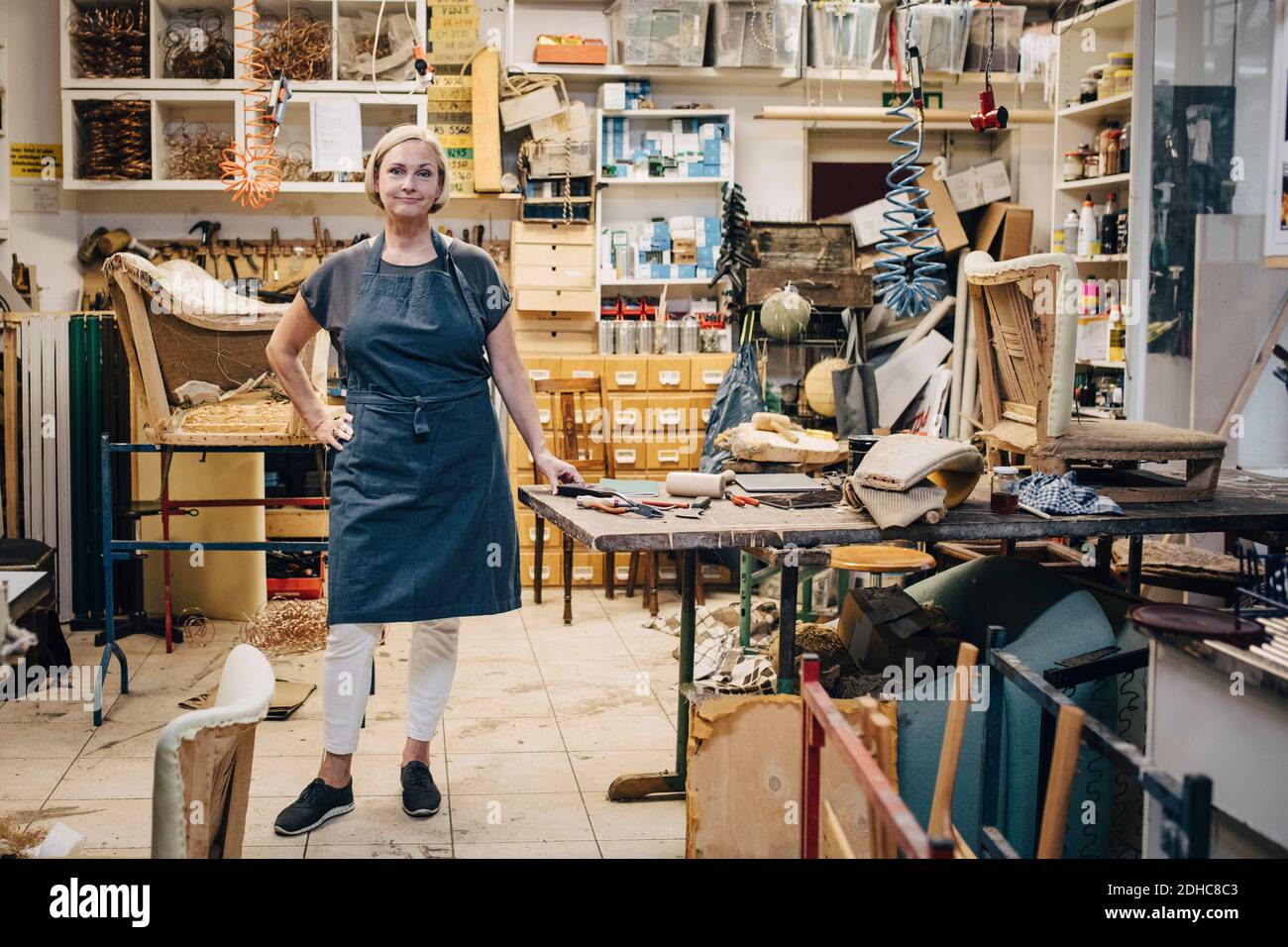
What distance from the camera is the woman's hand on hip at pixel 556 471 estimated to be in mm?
3551

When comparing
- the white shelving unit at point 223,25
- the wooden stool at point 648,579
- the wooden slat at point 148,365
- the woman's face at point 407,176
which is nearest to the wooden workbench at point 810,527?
the woman's face at point 407,176

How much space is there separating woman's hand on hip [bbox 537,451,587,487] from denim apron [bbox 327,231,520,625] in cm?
16

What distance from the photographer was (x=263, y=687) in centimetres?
175

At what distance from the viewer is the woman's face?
134 inches

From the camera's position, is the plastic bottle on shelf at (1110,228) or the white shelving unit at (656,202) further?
the white shelving unit at (656,202)

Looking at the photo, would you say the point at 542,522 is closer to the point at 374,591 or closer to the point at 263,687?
the point at 374,591

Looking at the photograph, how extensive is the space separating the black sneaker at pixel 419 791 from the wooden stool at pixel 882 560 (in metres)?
1.53

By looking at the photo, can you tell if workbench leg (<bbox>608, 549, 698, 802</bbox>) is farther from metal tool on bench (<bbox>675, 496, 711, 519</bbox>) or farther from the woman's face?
the woman's face

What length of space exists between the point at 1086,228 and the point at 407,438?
4636 millimetres

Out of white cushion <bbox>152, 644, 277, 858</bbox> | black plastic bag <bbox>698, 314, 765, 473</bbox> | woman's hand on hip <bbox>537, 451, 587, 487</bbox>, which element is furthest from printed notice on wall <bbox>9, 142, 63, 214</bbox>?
white cushion <bbox>152, 644, 277, 858</bbox>

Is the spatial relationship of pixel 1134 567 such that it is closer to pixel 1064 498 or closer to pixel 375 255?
pixel 1064 498

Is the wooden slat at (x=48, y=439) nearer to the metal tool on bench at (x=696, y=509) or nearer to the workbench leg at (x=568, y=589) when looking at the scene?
the workbench leg at (x=568, y=589)
